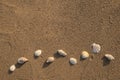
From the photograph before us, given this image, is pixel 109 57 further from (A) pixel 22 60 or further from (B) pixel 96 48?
(A) pixel 22 60

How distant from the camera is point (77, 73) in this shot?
2025mm

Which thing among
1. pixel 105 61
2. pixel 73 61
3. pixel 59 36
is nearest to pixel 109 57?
pixel 105 61

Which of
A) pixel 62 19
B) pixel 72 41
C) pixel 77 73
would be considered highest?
pixel 62 19

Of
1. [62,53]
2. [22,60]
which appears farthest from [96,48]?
[22,60]

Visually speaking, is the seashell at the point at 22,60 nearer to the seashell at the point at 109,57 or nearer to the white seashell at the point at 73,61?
the white seashell at the point at 73,61

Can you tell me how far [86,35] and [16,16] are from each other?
656mm

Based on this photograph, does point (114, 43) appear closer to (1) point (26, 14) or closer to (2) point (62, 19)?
(2) point (62, 19)

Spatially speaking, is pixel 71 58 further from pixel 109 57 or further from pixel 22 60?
pixel 22 60

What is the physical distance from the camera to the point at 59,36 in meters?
2.12

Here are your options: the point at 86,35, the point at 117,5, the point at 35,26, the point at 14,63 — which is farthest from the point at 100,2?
the point at 14,63

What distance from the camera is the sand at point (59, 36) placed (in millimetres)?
2027

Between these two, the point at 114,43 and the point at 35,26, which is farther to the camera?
the point at 35,26

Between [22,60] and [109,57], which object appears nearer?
[109,57]

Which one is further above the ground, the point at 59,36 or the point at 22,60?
the point at 59,36
